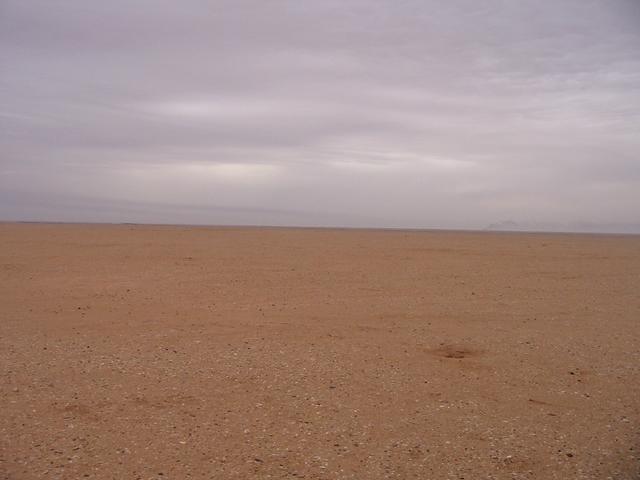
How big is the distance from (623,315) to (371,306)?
20.2ft

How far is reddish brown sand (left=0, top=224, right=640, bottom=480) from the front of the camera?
5977 mm

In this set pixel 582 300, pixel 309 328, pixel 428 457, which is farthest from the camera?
pixel 582 300

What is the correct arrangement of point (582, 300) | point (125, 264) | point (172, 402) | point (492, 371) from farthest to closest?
point (125, 264) → point (582, 300) → point (492, 371) → point (172, 402)

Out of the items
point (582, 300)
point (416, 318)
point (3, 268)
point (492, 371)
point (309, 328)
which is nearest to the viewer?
point (492, 371)

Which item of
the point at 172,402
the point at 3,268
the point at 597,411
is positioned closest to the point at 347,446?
the point at 172,402

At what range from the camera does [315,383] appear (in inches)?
331

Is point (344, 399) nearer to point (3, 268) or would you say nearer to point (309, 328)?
point (309, 328)

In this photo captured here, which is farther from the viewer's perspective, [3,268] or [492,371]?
[3,268]

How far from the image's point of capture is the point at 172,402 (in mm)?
7492

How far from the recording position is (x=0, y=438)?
622 centimetres

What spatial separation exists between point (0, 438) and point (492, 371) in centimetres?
678

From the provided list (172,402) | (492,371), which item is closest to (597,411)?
(492,371)

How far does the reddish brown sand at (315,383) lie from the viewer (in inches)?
235

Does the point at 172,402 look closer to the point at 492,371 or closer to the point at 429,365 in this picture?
the point at 429,365
